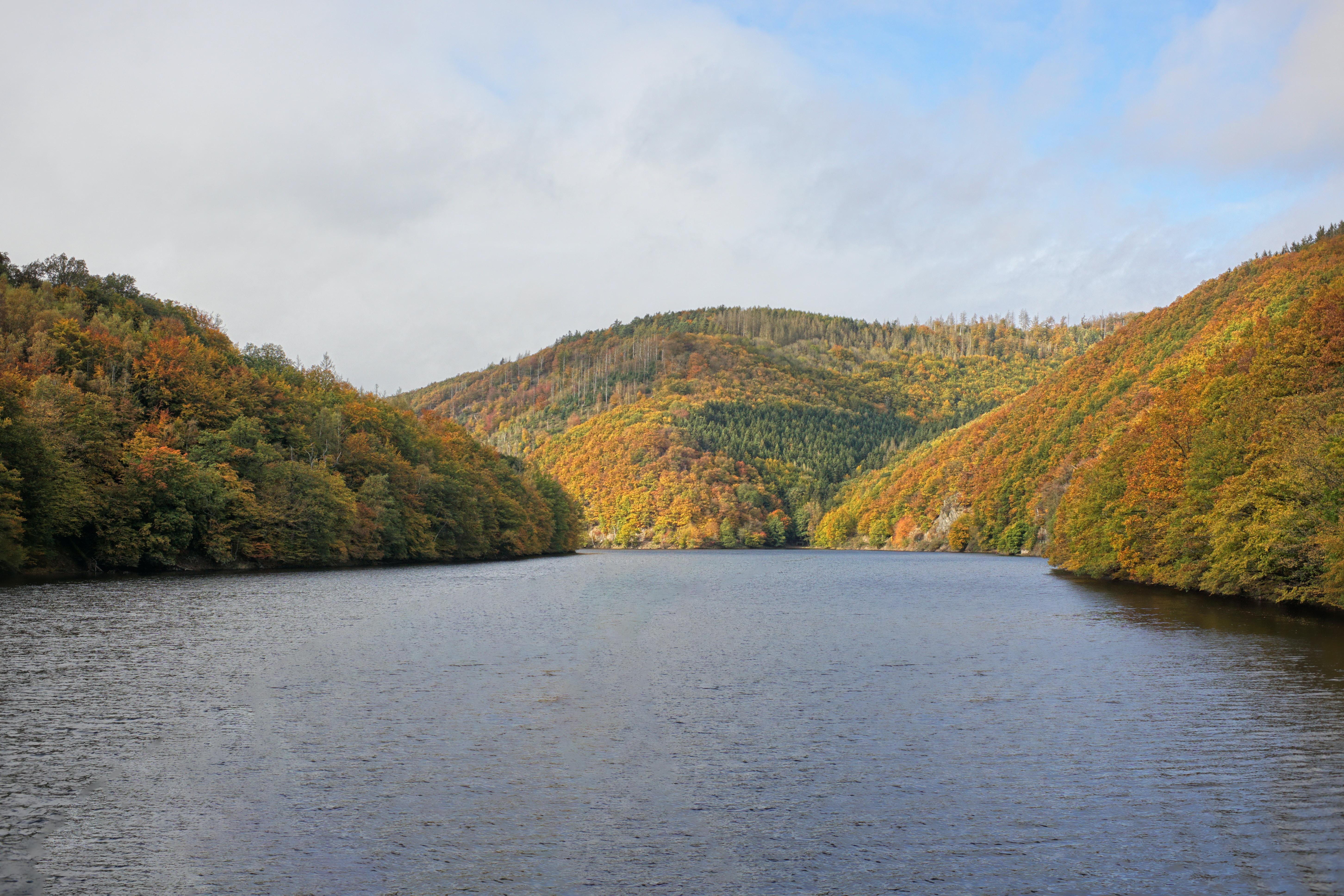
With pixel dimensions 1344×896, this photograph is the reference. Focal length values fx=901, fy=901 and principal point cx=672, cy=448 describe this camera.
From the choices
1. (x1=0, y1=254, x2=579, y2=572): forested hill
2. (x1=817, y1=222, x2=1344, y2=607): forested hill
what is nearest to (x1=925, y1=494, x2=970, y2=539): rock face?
(x1=817, y1=222, x2=1344, y2=607): forested hill

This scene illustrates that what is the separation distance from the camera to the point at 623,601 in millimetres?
65812

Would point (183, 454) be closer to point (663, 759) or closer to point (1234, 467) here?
point (663, 759)

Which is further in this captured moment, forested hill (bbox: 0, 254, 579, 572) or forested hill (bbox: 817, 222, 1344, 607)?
forested hill (bbox: 0, 254, 579, 572)

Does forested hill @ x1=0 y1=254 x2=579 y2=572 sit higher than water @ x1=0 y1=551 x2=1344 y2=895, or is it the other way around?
forested hill @ x1=0 y1=254 x2=579 y2=572

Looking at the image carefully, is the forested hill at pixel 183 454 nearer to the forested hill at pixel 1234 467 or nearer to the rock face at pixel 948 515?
the forested hill at pixel 1234 467

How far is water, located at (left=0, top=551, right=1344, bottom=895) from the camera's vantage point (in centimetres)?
1547

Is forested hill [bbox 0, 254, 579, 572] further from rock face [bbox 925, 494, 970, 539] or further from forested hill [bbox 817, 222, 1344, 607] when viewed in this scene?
rock face [bbox 925, 494, 970, 539]

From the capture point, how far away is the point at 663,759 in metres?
22.6

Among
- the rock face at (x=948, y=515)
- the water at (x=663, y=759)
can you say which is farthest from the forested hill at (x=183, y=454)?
the rock face at (x=948, y=515)

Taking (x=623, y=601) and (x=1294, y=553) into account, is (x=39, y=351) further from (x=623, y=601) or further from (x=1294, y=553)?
(x=1294, y=553)

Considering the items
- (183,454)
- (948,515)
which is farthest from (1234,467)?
(948,515)

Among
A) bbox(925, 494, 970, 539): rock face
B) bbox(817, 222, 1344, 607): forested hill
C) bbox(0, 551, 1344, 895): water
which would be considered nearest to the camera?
bbox(0, 551, 1344, 895): water

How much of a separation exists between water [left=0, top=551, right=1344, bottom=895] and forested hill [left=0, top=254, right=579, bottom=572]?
24389 millimetres

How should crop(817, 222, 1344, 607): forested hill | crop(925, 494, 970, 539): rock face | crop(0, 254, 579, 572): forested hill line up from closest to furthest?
crop(817, 222, 1344, 607): forested hill, crop(0, 254, 579, 572): forested hill, crop(925, 494, 970, 539): rock face
